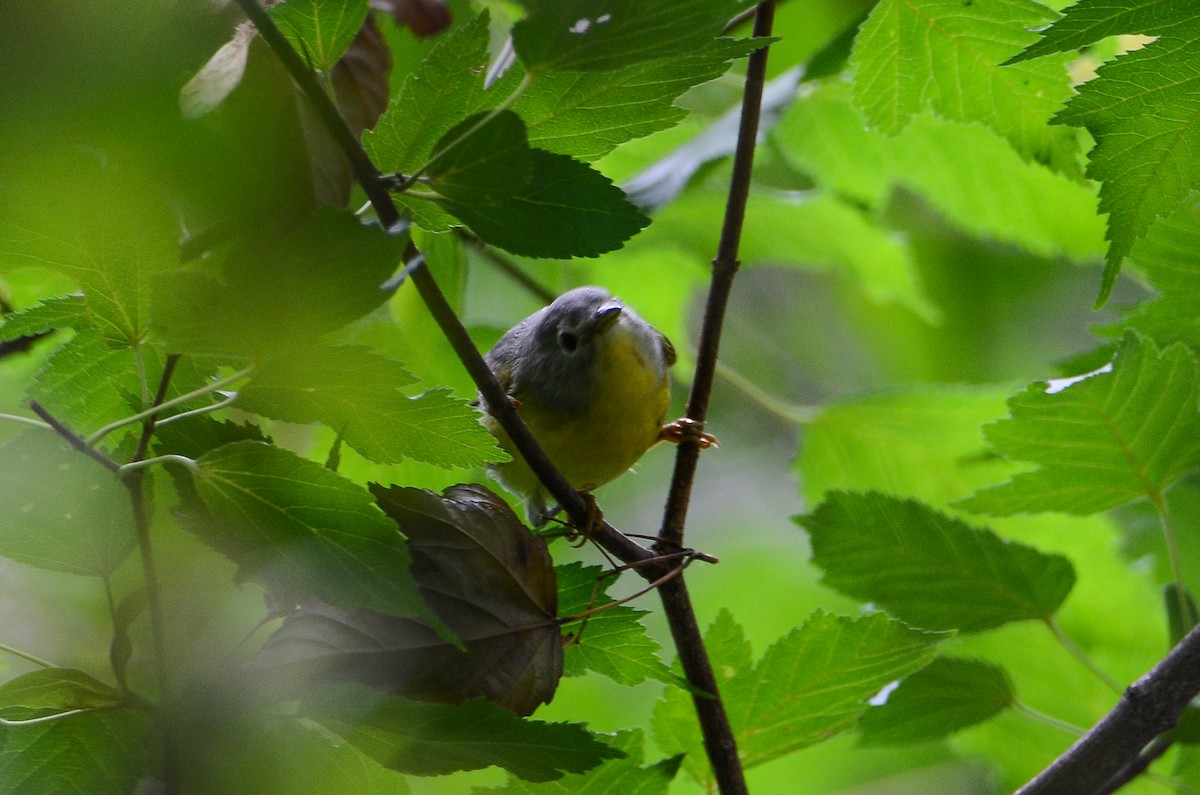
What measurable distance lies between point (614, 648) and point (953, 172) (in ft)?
3.33

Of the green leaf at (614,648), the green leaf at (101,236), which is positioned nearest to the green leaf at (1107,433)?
the green leaf at (614,648)

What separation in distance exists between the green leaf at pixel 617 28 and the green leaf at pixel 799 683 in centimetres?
44

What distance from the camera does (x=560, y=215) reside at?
57 centimetres

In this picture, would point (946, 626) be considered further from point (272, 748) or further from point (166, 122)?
point (166, 122)

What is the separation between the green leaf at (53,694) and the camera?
58cm

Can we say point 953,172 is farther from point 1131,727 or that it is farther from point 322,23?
point 322,23

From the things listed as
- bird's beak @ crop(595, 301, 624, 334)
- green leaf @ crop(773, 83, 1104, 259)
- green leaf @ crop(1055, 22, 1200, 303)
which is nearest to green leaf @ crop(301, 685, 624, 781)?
green leaf @ crop(1055, 22, 1200, 303)

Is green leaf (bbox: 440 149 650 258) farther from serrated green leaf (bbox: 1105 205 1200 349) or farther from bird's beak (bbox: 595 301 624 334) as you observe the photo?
bird's beak (bbox: 595 301 624 334)

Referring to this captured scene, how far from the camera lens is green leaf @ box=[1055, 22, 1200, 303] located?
0.65 m

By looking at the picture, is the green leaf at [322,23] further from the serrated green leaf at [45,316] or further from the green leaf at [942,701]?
the green leaf at [942,701]

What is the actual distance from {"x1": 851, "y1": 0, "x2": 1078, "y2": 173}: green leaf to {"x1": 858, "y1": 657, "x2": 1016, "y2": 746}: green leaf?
454 millimetres

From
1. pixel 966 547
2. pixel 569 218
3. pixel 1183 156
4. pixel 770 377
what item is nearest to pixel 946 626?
pixel 966 547

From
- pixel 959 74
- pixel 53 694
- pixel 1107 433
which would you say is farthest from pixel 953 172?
pixel 53 694

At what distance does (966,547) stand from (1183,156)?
1.15 feet
